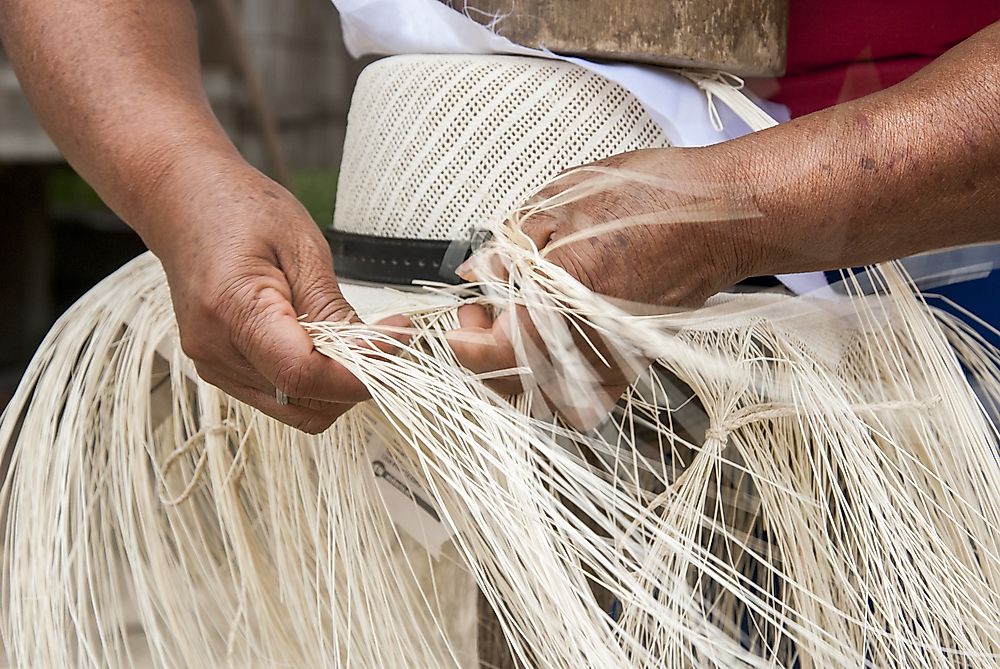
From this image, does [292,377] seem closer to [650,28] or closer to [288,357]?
[288,357]

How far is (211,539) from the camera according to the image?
3.19 ft

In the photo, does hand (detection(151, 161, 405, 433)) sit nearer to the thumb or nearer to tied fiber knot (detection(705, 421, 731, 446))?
the thumb

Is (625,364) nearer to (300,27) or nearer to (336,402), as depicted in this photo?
(336,402)

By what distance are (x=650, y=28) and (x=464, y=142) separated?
157 millimetres

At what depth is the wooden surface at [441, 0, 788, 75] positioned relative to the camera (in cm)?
75

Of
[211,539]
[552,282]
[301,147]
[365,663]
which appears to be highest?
[301,147]

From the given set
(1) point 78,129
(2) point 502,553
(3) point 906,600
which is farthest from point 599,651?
(1) point 78,129

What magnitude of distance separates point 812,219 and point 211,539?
0.62m

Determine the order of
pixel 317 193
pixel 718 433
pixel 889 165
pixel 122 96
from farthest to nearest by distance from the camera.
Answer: pixel 317 193
pixel 122 96
pixel 718 433
pixel 889 165

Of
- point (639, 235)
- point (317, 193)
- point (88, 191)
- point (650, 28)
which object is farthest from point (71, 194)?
point (639, 235)

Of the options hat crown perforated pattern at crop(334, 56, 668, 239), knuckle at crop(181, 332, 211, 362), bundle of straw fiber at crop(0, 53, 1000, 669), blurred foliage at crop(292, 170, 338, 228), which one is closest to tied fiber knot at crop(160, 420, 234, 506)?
bundle of straw fiber at crop(0, 53, 1000, 669)

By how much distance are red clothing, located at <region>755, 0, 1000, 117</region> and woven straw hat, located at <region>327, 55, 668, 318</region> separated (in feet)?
0.47

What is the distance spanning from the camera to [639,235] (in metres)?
0.62

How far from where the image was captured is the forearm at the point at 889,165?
616 mm
